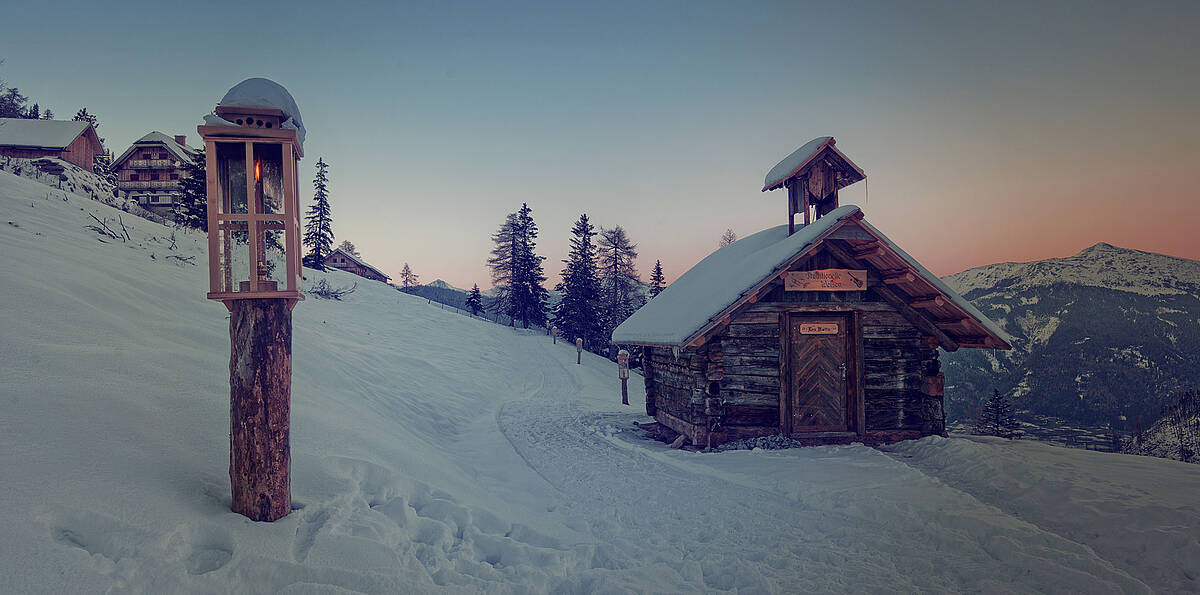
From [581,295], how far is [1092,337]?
111427mm

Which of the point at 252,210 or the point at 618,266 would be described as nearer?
the point at 252,210

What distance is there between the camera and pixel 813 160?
1269cm

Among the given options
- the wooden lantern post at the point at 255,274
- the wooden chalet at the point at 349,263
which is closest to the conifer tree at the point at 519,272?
the wooden chalet at the point at 349,263

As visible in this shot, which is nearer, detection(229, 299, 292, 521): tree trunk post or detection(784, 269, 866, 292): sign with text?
detection(229, 299, 292, 521): tree trunk post

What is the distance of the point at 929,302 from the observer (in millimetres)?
10289

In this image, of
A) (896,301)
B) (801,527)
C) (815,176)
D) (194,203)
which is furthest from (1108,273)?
(194,203)

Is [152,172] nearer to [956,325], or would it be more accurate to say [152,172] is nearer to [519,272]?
[519,272]

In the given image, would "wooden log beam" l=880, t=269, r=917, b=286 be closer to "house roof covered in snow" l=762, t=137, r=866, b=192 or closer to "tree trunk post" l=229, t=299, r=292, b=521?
"house roof covered in snow" l=762, t=137, r=866, b=192

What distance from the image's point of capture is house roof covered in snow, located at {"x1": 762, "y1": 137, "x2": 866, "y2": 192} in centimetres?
1247

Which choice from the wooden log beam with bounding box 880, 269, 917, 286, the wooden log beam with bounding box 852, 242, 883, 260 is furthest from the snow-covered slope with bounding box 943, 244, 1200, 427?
the wooden log beam with bounding box 852, 242, 883, 260

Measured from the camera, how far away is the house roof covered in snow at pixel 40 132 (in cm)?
3888

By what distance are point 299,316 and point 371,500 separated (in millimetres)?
16104

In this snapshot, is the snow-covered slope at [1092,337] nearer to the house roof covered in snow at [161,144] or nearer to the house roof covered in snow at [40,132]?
the house roof covered in snow at [161,144]

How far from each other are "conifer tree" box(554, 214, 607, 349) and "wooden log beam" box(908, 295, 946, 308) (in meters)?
34.7
